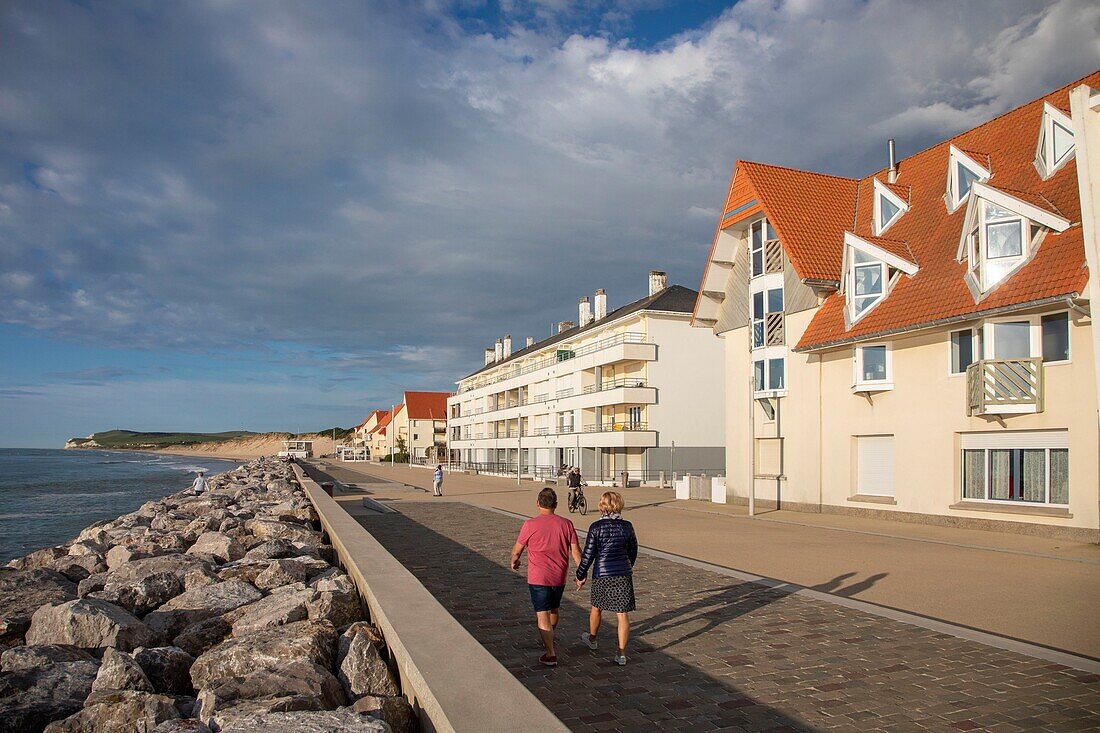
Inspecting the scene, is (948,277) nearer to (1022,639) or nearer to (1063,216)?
(1063,216)

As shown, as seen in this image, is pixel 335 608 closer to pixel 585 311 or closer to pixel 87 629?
pixel 87 629

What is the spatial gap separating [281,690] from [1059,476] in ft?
53.2

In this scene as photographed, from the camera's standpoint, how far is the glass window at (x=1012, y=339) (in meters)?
16.0

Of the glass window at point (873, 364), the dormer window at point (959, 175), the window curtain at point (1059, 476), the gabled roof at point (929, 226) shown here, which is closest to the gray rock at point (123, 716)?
the gabled roof at point (929, 226)

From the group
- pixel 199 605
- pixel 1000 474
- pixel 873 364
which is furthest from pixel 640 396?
pixel 199 605

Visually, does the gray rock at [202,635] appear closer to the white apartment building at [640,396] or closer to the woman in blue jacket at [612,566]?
the woman in blue jacket at [612,566]

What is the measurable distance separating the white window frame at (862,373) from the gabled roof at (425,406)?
84993 millimetres

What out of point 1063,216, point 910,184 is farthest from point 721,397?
point 1063,216

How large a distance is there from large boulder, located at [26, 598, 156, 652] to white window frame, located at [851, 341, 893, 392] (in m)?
17.7

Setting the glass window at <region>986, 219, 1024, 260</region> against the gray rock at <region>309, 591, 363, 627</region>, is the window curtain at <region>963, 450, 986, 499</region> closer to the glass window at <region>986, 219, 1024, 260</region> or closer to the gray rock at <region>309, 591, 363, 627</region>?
the glass window at <region>986, 219, 1024, 260</region>

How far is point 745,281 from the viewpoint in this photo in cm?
2669

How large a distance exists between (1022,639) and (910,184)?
18302mm

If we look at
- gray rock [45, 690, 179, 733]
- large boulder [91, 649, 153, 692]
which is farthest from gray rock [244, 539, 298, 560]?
gray rock [45, 690, 179, 733]

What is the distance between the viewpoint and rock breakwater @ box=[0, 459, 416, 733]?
4.44 m
